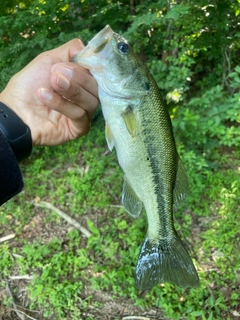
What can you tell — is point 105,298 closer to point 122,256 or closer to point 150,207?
point 122,256

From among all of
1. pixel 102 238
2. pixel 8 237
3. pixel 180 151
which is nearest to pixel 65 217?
pixel 102 238

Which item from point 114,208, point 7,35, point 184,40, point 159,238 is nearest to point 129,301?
point 114,208

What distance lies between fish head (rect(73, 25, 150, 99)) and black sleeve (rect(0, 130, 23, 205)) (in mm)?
565

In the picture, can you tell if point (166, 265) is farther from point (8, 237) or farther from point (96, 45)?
point (8, 237)

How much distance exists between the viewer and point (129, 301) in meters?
3.29

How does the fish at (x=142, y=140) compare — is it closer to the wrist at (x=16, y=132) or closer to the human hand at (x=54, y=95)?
the human hand at (x=54, y=95)

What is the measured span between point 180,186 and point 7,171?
36.8 inches

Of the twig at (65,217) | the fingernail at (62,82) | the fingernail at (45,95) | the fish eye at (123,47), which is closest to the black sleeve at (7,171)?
the fingernail at (45,95)

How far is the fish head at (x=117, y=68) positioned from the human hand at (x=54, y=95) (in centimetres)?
14

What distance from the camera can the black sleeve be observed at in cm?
177

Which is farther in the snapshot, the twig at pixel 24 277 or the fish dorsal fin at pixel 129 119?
the twig at pixel 24 277

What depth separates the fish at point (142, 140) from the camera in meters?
1.69

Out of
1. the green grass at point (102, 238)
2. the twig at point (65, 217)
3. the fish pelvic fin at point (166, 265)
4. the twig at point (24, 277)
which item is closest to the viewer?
the fish pelvic fin at point (166, 265)

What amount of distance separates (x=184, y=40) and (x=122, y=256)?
272 cm
